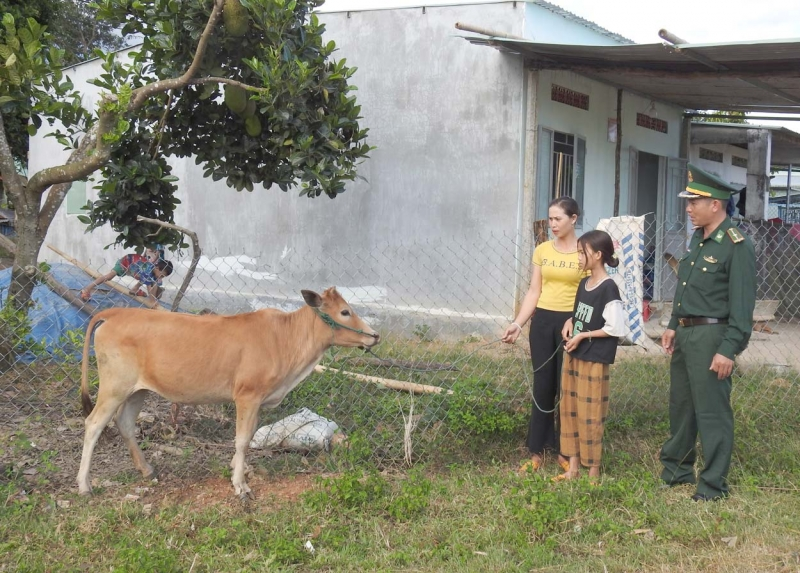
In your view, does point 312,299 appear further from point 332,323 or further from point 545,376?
point 545,376

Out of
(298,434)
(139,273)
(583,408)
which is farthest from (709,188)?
(139,273)

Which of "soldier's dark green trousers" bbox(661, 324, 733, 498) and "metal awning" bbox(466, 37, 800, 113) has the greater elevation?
"metal awning" bbox(466, 37, 800, 113)

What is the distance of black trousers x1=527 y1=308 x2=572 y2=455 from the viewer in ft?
17.5

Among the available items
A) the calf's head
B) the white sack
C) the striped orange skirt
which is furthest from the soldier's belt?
the white sack

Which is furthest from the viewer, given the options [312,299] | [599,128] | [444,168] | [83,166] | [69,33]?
[69,33]

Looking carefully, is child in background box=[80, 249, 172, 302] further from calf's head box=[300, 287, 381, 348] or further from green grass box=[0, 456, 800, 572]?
green grass box=[0, 456, 800, 572]

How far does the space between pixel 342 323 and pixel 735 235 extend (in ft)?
7.88

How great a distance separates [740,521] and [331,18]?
8652mm

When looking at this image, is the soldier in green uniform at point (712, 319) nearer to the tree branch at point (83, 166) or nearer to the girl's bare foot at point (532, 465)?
the girl's bare foot at point (532, 465)

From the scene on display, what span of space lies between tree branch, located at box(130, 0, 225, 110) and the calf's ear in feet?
6.38

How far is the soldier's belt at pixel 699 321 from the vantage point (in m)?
4.75

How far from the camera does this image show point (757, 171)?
1476 centimetres

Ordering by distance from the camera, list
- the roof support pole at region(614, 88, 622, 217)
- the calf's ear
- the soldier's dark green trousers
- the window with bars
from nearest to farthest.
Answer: the soldier's dark green trousers, the calf's ear, the window with bars, the roof support pole at region(614, 88, 622, 217)

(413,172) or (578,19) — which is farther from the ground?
(578,19)
